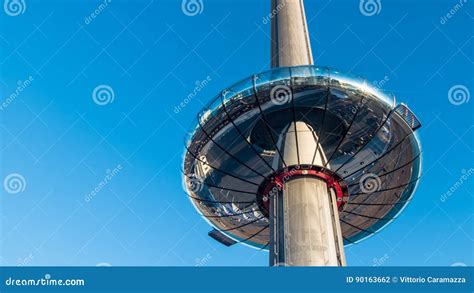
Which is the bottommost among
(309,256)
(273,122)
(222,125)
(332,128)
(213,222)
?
(213,222)

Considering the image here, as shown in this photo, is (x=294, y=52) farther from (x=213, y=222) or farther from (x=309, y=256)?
(x=309, y=256)

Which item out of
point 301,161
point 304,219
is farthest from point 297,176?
point 304,219

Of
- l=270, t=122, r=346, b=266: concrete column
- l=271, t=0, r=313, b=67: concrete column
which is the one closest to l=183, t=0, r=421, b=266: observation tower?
l=270, t=122, r=346, b=266: concrete column

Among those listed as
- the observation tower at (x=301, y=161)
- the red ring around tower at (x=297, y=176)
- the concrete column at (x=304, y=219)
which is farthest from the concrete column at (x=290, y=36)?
the red ring around tower at (x=297, y=176)

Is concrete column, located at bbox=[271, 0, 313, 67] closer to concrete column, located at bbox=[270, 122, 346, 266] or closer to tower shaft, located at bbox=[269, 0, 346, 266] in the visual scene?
tower shaft, located at bbox=[269, 0, 346, 266]

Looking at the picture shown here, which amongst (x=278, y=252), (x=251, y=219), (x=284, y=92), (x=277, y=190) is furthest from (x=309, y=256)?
(x=251, y=219)

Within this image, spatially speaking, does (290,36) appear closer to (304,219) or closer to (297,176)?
(297,176)
